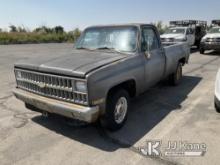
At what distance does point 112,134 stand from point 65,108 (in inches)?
40.8

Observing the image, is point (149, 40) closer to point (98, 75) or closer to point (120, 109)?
point (120, 109)

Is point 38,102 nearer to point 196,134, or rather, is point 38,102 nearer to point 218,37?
point 196,134

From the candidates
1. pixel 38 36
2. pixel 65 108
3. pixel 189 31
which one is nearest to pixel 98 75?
pixel 65 108

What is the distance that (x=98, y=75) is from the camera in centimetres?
375

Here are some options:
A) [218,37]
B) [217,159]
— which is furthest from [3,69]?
[218,37]

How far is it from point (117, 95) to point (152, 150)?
1092 millimetres

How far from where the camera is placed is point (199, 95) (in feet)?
21.5

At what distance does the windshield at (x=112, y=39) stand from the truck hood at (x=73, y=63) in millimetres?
260

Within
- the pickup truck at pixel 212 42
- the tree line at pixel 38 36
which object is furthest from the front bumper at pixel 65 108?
the tree line at pixel 38 36

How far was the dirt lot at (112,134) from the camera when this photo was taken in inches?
139

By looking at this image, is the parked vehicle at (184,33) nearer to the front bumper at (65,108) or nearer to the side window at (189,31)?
the side window at (189,31)

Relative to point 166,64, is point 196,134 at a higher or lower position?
lower

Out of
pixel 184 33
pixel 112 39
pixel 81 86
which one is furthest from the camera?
pixel 184 33

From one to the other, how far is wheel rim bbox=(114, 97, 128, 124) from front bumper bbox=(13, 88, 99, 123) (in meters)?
0.67
